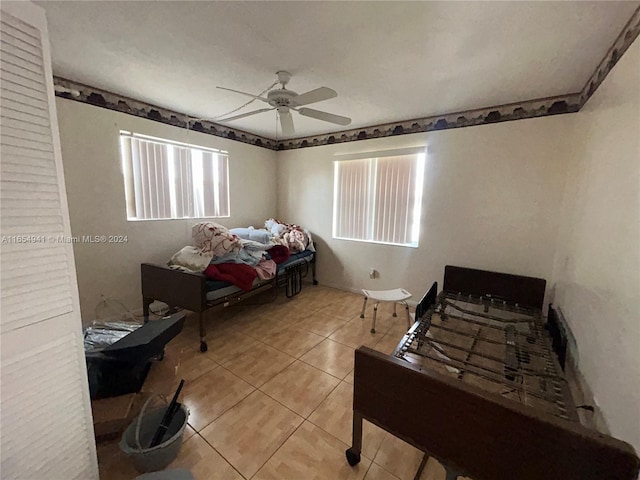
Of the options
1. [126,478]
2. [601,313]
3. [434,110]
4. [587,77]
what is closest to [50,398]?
[126,478]

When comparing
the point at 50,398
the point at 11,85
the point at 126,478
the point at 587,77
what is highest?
the point at 587,77

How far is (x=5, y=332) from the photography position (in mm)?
843

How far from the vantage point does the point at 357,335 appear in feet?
8.70

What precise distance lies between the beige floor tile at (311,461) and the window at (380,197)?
243cm

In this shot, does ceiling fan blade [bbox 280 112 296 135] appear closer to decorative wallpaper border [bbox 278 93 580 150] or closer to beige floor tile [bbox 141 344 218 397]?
decorative wallpaper border [bbox 278 93 580 150]

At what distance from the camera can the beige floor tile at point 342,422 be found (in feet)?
4.85

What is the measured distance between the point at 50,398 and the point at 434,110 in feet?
11.5

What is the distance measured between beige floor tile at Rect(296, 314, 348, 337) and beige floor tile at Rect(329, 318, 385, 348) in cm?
6

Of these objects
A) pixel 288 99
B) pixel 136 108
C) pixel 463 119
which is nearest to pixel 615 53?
pixel 463 119

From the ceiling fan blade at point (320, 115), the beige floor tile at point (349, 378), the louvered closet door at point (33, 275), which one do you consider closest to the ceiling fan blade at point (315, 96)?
the ceiling fan blade at point (320, 115)

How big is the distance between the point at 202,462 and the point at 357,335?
5.49ft

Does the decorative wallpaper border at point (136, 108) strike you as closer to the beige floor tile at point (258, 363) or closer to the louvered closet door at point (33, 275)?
the louvered closet door at point (33, 275)

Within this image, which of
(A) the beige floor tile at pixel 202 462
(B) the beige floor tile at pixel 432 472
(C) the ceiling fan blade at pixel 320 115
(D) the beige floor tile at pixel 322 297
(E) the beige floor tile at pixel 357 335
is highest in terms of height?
(C) the ceiling fan blade at pixel 320 115

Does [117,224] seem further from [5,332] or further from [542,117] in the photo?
[542,117]
